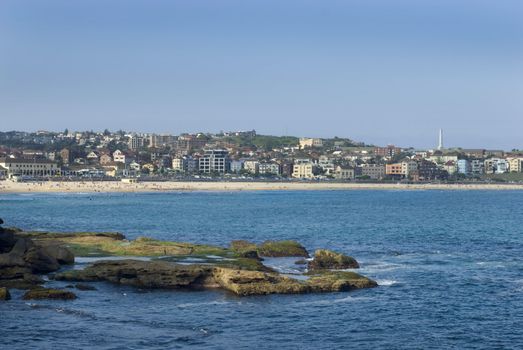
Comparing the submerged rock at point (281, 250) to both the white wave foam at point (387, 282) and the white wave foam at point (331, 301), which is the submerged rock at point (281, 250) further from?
the white wave foam at point (331, 301)

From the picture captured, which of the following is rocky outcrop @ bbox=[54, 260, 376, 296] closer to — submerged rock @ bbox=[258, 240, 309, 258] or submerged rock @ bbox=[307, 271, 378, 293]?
submerged rock @ bbox=[307, 271, 378, 293]

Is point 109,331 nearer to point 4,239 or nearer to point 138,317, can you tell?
point 138,317

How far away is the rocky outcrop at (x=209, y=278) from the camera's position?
45000mm

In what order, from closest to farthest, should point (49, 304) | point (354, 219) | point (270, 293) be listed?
1. point (49, 304)
2. point (270, 293)
3. point (354, 219)

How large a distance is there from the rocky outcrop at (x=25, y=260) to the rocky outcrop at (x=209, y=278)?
206 centimetres

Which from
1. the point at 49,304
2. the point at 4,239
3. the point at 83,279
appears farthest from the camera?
the point at 4,239

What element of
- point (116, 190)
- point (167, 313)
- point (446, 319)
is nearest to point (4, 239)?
point (167, 313)

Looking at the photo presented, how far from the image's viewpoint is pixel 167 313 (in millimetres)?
39688

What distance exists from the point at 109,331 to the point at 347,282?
50.0ft

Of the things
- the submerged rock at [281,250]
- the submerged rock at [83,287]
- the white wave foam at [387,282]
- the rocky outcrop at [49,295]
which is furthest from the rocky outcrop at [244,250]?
the rocky outcrop at [49,295]

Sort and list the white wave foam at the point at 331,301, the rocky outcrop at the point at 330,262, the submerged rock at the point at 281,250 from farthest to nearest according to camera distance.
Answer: the submerged rock at the point at 281,250, the rocky outcrop at the point at 330,262, the white wave foam at the point at 331,301

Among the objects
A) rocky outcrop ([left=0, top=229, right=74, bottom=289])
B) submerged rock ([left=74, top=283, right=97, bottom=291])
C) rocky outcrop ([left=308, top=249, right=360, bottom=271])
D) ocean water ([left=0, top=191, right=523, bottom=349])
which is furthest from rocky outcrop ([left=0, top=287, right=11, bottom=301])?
rocky outcrop ([left=308, top=249, right=360, bottom=271])

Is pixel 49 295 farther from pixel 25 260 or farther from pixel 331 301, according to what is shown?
pixel 331 301

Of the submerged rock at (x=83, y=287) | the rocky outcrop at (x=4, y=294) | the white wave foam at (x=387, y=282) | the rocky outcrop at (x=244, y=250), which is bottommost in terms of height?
the white wave foam at (x=387, y=282)
